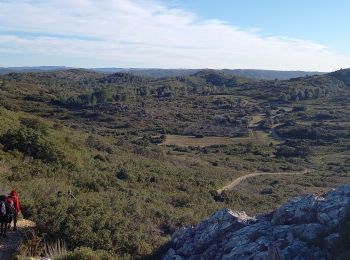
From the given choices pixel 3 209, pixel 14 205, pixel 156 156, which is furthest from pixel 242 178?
pixel 3 209

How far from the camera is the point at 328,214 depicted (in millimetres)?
8719

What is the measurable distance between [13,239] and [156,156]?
3177cm

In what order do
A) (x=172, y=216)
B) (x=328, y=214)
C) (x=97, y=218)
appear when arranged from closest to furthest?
(x=328, y=214) < (x=97, y=218) < (x=172, y=216)

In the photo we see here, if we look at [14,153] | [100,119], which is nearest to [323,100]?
[100,119]

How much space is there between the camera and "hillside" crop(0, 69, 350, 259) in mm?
11492

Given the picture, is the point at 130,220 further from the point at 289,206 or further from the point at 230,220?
the point at 289,206

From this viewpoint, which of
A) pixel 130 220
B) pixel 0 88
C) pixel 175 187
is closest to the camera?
pixel 130 220

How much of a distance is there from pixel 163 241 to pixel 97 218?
1.66m

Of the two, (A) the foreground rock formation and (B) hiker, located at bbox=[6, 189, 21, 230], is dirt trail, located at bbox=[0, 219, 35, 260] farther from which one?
(A) the foreground rock formation

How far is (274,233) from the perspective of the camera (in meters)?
8.93

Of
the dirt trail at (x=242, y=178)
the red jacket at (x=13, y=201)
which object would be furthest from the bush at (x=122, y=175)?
the red jacket at (x=13, y=201)

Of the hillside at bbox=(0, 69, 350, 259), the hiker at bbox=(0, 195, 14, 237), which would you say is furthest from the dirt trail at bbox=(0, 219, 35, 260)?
the hillside at bbox=(0, 69, 350, 259)

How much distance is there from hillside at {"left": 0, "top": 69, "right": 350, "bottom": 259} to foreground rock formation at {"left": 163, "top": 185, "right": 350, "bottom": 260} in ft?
4.26

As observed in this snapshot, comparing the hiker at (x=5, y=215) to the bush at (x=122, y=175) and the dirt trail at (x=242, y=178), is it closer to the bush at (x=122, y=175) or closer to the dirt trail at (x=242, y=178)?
the bush at (x=122, y=175)
